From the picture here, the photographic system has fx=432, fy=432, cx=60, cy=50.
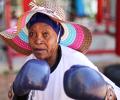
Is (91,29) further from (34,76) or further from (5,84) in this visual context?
(34,76)

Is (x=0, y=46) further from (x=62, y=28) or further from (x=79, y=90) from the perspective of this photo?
(x=79, y=90)

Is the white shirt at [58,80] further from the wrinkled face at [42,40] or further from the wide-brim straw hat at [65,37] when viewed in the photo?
the wide-brim straw hat at [65,37]

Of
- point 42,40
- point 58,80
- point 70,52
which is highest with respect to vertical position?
point 42,40

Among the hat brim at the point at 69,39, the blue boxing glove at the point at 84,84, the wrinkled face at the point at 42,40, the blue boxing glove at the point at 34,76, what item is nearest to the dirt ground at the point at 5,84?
the hat brim at the point at 69,39

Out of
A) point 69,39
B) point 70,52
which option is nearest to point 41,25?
point 70,52

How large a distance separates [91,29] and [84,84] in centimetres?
504

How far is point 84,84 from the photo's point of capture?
196 centimetres

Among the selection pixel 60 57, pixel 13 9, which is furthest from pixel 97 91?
pixel 13 9

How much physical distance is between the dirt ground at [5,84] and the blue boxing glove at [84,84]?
258 centimetres

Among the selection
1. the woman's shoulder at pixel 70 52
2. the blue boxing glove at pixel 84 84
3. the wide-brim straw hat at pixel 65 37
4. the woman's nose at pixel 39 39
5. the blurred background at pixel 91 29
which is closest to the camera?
the blue boxing glove at pixel 84 84

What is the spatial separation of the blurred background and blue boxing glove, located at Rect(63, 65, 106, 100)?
1580 mm

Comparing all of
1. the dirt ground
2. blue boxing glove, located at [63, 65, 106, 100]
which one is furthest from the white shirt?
the dirt ground

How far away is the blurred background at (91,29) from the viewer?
5.43 meters

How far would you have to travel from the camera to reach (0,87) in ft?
16.0
